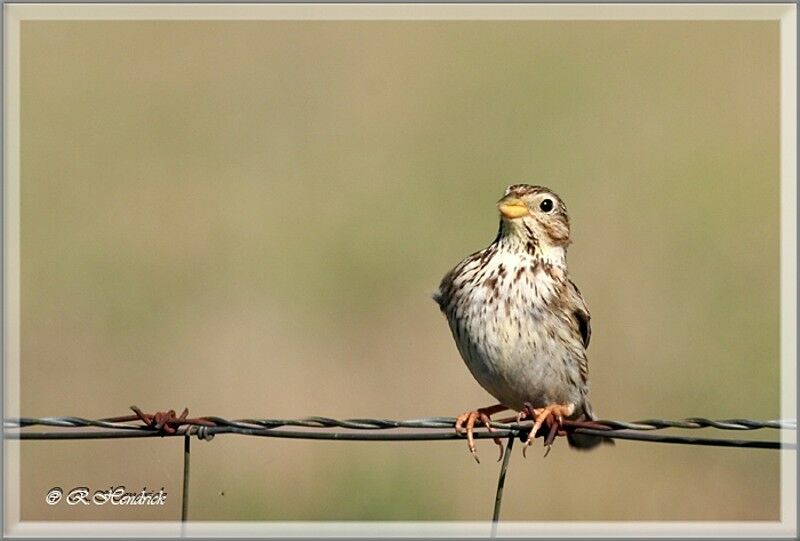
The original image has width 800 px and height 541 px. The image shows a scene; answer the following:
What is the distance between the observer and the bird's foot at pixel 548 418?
753 cm

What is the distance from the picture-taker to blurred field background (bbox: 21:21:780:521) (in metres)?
10.4

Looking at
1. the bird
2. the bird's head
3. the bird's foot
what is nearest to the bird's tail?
the bird

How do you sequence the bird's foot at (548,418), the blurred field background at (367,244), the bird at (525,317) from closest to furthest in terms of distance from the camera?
the bird's foot at (548,418) → the bird at (525,317) → the blurred field background at (367,244)

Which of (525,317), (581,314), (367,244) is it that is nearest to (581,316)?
(581,314)

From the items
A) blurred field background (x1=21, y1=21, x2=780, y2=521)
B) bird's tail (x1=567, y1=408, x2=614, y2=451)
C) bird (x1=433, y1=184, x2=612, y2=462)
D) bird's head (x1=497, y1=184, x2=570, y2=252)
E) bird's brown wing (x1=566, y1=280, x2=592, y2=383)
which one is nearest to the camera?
bird (x1=433, y1=184, x2=612, y2=462)

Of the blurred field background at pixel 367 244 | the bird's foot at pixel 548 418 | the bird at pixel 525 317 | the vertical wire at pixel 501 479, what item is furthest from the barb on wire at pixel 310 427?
the blurred field background at pixel 367 244

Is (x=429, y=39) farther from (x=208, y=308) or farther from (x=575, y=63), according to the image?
(x=208, y=308)

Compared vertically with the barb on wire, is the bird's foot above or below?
above

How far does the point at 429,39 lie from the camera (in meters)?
17.1

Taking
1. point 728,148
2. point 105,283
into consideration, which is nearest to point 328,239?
point 105,283

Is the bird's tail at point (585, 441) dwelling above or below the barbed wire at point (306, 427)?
above

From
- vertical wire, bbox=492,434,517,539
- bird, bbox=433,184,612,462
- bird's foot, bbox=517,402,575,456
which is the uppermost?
bird, bbox=433,184,612,462

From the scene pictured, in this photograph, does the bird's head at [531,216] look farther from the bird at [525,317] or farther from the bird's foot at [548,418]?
the bird's foot at [548,418]

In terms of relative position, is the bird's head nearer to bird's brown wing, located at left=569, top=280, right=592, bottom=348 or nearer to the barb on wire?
bird's brown wing, located at left=569, top=280, right=592, bottom=348
